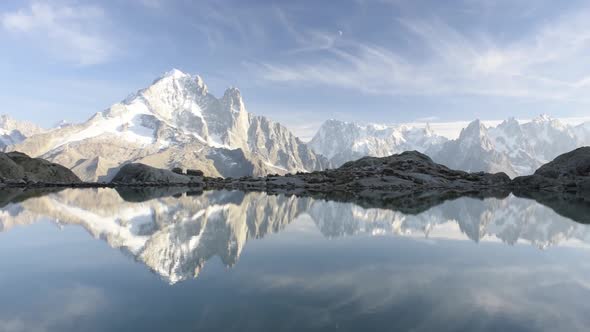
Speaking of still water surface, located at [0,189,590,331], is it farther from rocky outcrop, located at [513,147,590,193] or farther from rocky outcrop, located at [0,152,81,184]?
rocky outcrop, located at [513,147,590,193]

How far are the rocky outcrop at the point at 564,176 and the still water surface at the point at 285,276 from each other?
249 feet

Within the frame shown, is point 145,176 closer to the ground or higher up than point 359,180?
closer to the ground

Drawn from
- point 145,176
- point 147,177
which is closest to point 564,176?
point 147,177

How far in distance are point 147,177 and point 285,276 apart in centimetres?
8716

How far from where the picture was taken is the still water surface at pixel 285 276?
38.5 ft

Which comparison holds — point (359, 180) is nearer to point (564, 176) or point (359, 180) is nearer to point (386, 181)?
point (386, 181)

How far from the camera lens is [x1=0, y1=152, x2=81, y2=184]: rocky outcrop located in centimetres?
8181

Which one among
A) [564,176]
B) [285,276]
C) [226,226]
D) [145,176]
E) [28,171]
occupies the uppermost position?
[564,176]

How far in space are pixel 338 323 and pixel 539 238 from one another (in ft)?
73.9

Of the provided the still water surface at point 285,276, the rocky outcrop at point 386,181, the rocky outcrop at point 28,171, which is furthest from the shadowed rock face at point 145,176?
the still water surface at point 285,276

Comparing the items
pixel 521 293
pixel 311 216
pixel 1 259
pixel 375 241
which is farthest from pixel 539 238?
pixel 1 259

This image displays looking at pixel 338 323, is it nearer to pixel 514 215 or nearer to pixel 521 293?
pixel 521 293

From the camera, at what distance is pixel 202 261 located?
18.4 m

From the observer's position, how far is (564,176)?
3957 inches
